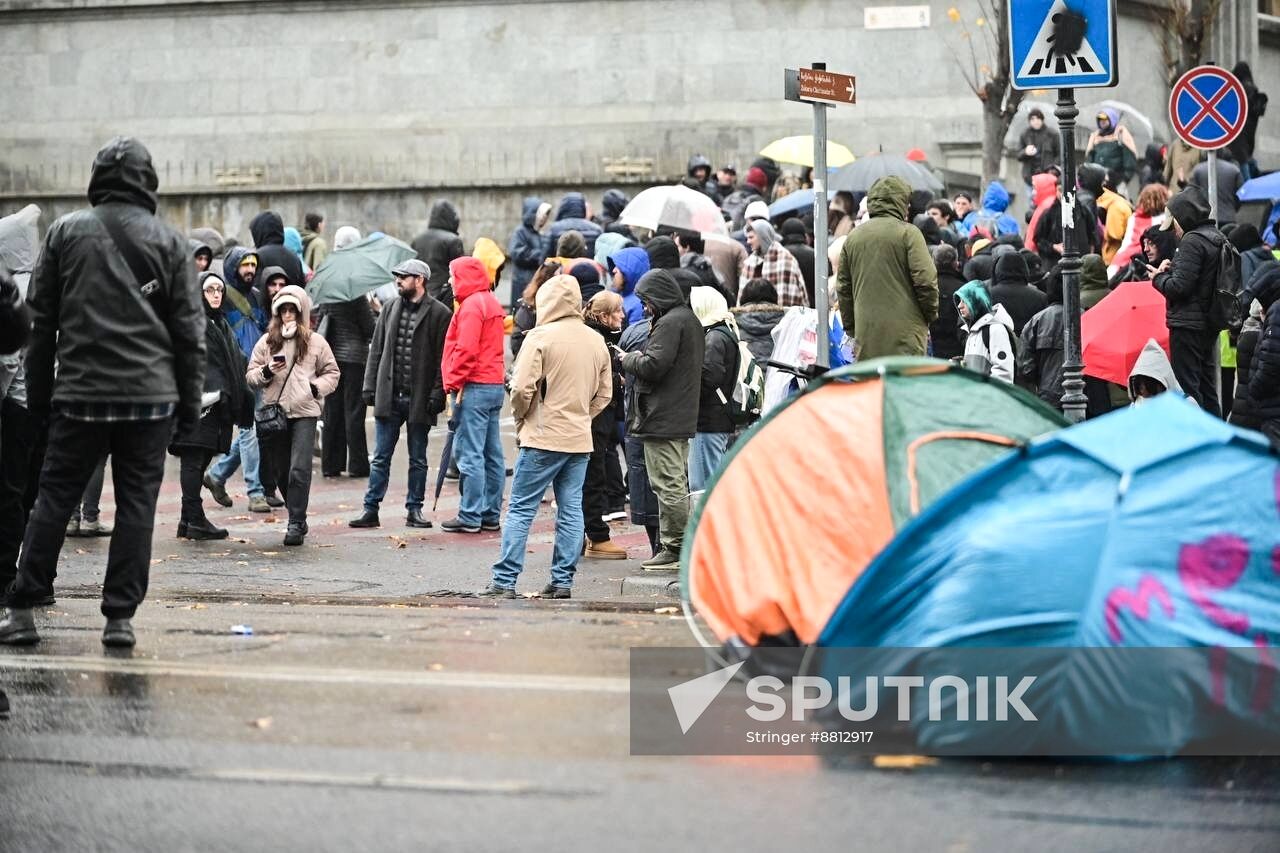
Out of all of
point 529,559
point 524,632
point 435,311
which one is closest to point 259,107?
point 435,311

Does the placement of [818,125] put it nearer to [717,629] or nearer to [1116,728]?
[717,629]

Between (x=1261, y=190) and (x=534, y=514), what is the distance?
43.7 feet

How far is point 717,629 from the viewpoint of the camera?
27.0 ft

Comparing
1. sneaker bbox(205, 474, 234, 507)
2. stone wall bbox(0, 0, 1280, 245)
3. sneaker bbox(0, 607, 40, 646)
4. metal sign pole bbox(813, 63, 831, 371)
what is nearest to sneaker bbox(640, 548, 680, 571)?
metal sign pole bbox(813, 63, 831, 371)

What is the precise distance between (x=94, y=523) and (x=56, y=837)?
344 inches

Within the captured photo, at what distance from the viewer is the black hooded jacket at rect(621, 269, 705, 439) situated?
12547 millimetres

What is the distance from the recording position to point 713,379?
13.1m

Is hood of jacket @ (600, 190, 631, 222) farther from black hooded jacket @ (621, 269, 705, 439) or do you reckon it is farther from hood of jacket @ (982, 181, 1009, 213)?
black hooded jacket @ (621, 269, 705, 439)

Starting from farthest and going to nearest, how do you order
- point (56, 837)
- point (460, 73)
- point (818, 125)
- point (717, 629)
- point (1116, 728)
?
point (460, 73)
point (818, 125)
point (717, 629)
point (1116, 728)
point (56, 837)

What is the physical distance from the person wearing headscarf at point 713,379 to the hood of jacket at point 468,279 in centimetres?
207

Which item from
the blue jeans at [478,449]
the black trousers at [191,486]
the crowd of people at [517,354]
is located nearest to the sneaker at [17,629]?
the crowd of people at [517,354]

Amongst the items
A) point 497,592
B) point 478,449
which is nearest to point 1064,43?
point 497,592

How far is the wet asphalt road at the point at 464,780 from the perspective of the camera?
20.0ft

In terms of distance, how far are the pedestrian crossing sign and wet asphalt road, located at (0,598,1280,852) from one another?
196 inches
